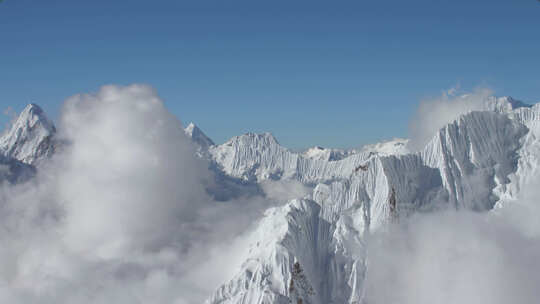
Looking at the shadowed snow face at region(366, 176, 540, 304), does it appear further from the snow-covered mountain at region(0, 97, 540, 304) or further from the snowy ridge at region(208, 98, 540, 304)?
the snowy ridge at region(208, 98, 540, 304)

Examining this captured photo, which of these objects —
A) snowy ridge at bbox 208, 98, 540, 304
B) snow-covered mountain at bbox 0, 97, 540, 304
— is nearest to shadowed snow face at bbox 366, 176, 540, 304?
snow-covered mountain at bbox 0, 97, 540, 304

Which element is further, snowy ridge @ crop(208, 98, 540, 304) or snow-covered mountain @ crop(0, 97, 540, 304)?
snowy ridge @ crop(208, 98, 540, 304)

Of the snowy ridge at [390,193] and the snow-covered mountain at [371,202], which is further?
the snowy ridge at [390,193]

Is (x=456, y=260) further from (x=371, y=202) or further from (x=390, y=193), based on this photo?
(x=371, y=202)

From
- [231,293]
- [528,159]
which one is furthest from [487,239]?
[231,293]

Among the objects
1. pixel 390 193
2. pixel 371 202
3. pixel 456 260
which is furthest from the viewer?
pixel 456 260

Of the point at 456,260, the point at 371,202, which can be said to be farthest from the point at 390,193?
the point at 456,260

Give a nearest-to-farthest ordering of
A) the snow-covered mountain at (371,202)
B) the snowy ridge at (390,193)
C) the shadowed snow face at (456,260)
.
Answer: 1. the snow-covered mountain at (371,202)
2. the snowy ridge at (390,193)
3. the shadowed snow face at (456,260)

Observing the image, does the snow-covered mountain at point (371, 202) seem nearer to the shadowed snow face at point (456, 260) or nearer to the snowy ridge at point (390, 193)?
the snowy ridge at point (390, 193)

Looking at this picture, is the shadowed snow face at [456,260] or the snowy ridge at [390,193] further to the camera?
the shadowed snow face at [456,260]

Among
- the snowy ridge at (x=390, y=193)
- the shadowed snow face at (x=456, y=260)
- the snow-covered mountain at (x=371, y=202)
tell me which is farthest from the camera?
the shadowed snow face at (x=456, y=260)

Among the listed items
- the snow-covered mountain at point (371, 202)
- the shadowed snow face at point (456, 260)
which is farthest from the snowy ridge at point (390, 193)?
the shadowed snow face at point (456, 260)
